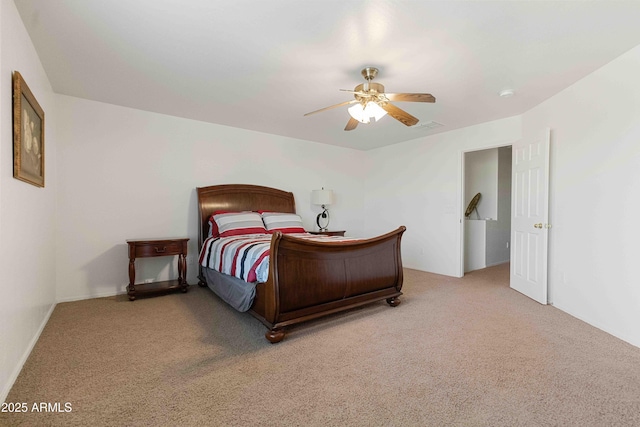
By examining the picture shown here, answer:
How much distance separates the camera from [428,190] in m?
5.13

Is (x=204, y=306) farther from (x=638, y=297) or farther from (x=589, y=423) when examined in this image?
(x=638, y=297)

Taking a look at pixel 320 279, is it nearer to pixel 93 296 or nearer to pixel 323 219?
pixel 93 296

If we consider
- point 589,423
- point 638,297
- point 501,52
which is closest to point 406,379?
point 589,423

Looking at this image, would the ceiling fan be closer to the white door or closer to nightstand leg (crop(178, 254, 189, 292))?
the white door

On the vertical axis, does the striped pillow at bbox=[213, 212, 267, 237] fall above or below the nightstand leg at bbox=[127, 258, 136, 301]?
above

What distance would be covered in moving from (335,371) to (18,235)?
2.22 meters

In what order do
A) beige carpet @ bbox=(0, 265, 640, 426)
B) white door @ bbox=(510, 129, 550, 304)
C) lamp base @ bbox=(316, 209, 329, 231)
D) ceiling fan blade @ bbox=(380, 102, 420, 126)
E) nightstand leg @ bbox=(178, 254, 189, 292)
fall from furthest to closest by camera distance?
lamp base @ bbox=(316, 209, 329, 231)
nightstand leg @ bbox=(178, 254, 189, 292)
white door @ bbox=(510, 129, 550, 304)
ceiling fan blade @ bbox=(380, 102, 420, 126)
beige carpet @ bbox=(0, 265, 640, 426)

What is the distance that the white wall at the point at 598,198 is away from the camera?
245cm

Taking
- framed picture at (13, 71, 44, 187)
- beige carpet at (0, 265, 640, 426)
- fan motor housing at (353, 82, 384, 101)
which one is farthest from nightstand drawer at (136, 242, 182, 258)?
fan motor housing at (353, 82, 384, 101)

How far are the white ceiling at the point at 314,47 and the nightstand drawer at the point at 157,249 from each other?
5.45 ft

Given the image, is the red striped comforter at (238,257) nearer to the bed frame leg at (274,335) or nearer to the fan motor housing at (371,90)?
the bed frame leg at (274,335)

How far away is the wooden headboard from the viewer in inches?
164

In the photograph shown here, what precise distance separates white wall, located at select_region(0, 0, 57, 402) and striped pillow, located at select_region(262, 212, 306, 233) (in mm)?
2347

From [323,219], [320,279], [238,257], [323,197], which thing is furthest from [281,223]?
[320,279]
